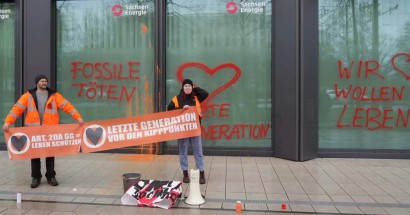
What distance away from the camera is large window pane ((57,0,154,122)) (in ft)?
34.2

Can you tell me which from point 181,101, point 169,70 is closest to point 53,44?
point 169,70

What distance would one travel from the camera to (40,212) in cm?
593

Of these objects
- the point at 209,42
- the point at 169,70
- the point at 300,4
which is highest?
the point at 300,4

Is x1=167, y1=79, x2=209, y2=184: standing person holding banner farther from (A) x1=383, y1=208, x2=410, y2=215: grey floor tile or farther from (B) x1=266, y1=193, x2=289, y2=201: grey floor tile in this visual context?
(A) x1=383, y1=208, x2=410, y2=215: grey floor tile

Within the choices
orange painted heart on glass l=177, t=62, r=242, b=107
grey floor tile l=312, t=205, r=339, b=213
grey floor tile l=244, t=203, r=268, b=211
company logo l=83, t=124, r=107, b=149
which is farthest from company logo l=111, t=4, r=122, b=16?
grey floor tile l=312, t=205, r=339, b=213

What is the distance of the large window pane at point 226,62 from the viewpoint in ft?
33.1

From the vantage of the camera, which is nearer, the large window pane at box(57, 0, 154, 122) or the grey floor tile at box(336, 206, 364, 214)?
the grey floor tile at box(336, 206, 364, 214)

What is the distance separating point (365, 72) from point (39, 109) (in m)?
7.01

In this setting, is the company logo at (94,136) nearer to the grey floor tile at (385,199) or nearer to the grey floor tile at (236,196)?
the grey floor tile at (236,196)

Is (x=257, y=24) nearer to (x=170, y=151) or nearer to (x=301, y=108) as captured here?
(x=301, y=108)

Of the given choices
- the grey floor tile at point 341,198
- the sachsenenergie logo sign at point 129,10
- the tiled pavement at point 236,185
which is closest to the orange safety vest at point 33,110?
the tiled pavement at point 236,185

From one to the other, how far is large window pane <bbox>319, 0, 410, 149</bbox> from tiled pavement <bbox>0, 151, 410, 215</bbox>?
761 mm

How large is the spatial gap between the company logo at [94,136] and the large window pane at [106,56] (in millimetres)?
2992

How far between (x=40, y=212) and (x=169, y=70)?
5159 mm
